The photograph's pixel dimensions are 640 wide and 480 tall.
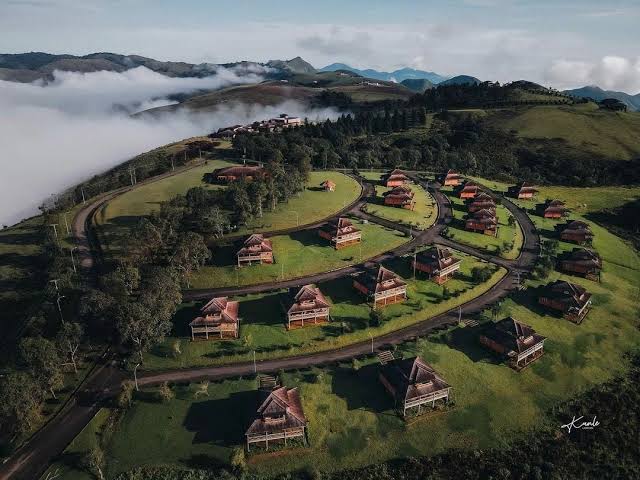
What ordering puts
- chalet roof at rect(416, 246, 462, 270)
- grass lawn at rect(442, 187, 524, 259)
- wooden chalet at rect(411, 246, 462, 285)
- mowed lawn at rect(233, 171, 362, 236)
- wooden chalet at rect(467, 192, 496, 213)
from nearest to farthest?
wooden chalet at rect(411, 246, 462, 285) < chalet roof at rect(416, 246, 462, 270) < grass lawn at rect(442, 187, 524, 259) < mowed lawn at rect(233, 171, 362, 236) < wooden chalet at rect(467, 192, 496, 213)

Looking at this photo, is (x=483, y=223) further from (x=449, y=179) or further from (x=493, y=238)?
(x=449, y=179)

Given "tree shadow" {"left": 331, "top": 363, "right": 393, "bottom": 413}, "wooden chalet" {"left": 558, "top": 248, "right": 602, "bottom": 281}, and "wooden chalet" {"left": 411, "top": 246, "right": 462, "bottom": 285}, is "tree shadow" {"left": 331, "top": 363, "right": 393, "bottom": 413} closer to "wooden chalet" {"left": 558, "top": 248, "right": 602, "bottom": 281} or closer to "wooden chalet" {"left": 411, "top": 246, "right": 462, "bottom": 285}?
"wooden chalet" {"left": 411, "top": 246, "right": 462, "bottom": 285}

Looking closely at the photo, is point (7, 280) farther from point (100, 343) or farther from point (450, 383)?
point (450, 383)

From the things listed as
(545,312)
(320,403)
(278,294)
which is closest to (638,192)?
(545,312)

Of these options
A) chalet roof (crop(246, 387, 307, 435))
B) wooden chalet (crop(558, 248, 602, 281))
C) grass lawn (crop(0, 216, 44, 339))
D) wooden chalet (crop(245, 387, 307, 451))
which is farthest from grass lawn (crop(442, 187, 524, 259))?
grass lawn (crop(0, 216, 44, 339))

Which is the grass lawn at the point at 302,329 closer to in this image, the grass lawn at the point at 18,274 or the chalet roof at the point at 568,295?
the chalet roof at the point at 568,295

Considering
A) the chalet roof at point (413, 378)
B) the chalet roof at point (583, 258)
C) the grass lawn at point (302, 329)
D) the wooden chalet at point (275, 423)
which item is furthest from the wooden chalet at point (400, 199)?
the wooden chalet at point (275, 423)

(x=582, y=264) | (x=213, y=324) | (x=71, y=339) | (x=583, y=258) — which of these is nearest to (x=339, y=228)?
(x=213, y=324)
